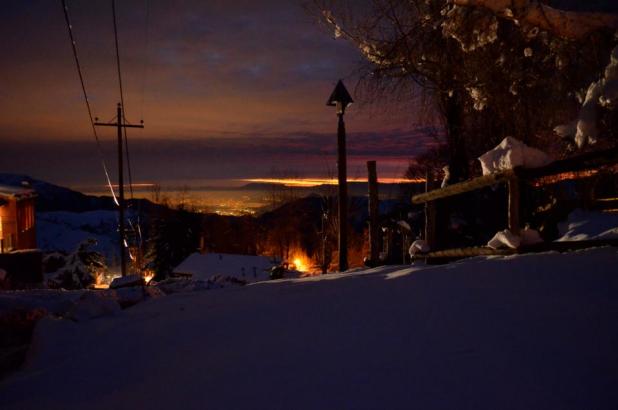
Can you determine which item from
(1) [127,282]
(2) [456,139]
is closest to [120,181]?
(1) [127,282]

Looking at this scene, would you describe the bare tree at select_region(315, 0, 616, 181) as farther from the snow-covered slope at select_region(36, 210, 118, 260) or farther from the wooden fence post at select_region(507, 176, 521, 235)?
the snow-covered slope at select_region(36, 210, 118, 260)

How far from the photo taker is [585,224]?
6961 mm

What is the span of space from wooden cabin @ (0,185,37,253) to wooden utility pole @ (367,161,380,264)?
19844 mm

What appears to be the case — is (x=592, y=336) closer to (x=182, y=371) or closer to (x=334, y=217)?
(x=182, y=371)

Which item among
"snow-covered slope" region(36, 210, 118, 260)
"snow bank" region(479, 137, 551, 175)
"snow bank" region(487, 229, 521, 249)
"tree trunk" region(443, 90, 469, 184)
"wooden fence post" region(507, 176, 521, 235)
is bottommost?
"snow-covered slope" region(36, 210, 118, 260)

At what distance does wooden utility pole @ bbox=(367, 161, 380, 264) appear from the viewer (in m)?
9.96

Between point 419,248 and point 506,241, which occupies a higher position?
point 506,241

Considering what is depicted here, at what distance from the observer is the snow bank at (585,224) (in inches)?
256

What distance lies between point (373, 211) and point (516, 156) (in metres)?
5.46

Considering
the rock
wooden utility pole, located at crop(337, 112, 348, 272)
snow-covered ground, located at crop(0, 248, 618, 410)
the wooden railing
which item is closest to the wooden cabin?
the rock

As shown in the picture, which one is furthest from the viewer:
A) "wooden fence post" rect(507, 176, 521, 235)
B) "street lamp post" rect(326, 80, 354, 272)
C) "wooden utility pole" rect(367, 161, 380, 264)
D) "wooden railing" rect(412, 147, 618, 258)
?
"street lamp post" rect(326, 80, 354, 272)

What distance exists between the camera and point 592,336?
8.34ft

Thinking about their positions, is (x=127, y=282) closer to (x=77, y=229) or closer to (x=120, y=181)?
(x=120, y=181)

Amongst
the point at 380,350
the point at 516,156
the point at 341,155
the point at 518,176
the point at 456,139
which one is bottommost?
the point at 380,350
